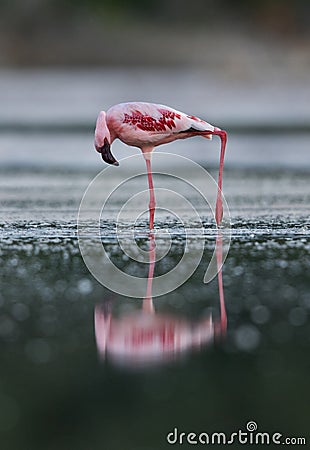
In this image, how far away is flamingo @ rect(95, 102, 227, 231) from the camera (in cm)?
883

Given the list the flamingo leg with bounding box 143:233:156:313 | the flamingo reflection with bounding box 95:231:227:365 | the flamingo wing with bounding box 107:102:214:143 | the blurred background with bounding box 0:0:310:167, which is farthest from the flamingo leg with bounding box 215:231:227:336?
the blurred background with bounding box 0:0:310:167

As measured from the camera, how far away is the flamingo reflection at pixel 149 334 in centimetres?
565

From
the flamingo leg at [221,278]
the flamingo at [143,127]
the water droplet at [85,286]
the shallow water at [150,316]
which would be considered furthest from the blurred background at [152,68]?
the water droplet at [85,286]

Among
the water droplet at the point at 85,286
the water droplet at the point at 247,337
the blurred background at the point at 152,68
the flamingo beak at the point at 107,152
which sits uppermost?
the blurred background at the point at 152,68

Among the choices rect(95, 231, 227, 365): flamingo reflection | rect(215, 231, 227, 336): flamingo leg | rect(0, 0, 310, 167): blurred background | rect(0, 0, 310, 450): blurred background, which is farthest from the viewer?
rect(0, 0, 310, 167): blurred background

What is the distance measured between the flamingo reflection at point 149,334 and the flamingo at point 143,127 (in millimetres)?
2521

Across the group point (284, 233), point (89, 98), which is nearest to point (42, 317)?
point (284, 233)

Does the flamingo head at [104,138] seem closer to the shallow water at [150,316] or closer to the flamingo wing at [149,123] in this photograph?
the flamingo wing at [149,123]

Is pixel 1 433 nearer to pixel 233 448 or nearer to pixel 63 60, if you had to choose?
pixel 233 448

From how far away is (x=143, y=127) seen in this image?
891 cm

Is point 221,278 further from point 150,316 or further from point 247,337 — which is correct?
point 247,337

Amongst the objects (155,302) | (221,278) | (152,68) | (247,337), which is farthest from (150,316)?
(152,68)

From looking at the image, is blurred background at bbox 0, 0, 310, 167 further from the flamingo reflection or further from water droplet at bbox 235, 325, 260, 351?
water droplet at bbox 235, 325, 260, 351

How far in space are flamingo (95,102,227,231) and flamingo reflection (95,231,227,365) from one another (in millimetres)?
2521
